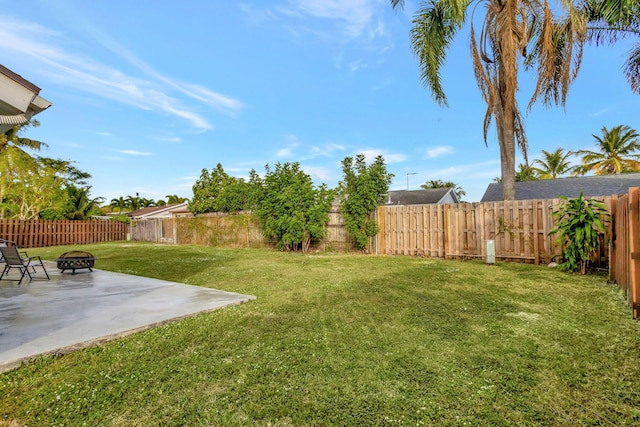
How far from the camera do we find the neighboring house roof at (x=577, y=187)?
1705 cm

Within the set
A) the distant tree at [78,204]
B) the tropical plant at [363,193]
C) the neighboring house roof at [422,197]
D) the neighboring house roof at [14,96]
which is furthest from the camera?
the neighboring house roof at [422,197]

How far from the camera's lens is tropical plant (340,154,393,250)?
11.3 metres

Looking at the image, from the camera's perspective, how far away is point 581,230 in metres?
6.59

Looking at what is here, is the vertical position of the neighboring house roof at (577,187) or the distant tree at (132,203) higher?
the distant tree at (132,203)

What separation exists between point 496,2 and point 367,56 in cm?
477

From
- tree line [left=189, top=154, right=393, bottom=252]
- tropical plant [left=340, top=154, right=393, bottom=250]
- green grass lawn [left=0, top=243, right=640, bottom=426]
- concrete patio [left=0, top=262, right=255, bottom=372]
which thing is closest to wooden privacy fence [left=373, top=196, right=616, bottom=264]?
tropical plant [left=340, top=154, right=393, bottom=250]

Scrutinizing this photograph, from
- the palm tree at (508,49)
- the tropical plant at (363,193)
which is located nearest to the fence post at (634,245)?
the palm tree at (508,49)

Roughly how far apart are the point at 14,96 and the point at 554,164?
1628 inches

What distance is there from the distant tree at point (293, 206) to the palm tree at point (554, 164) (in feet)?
103

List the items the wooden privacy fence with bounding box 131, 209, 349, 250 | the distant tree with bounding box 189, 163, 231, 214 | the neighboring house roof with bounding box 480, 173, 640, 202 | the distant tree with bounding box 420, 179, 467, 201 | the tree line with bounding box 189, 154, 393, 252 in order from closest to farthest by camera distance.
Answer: the tree line with bounding box 189, 154, 393, 252, the wooden privacy fence with bounding box 131, 209, 349, 250, the neighboring house roof with bounding box 480, 173, 640, 202, the distant tree with bounding box 189, 163, 231, 214, the distant tree with bounding box 420, 179, 467, 201

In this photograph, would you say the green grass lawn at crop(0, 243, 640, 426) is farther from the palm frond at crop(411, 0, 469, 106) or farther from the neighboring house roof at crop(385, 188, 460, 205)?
the neighboring house roof at crop(385, 188, 460, 205)

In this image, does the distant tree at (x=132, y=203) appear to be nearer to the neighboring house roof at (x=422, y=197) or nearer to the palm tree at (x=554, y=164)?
the neighboring house roof at (x=422, y=197)

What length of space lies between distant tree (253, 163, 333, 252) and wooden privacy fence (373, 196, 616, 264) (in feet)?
7.95

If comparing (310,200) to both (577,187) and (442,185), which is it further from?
(442,185)
